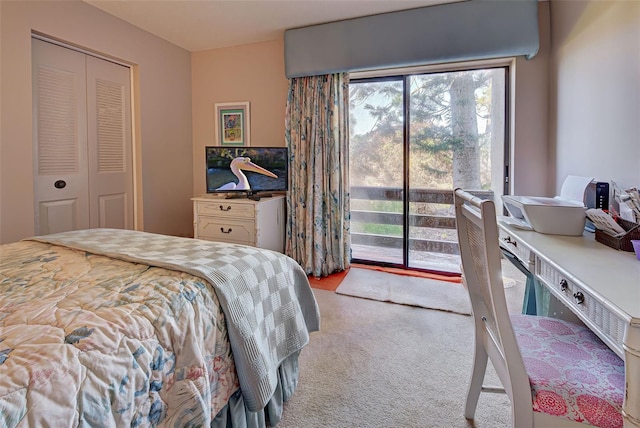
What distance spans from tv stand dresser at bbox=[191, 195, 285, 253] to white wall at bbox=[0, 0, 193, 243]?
730mm

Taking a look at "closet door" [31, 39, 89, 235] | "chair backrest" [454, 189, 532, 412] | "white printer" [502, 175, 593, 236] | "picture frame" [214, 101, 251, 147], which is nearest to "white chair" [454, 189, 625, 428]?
"chair backrest" [454, 189, 532, 412]

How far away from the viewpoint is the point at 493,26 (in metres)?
2.57

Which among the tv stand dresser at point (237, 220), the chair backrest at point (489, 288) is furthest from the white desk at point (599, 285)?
the tv stand dresser at point (237, 220)

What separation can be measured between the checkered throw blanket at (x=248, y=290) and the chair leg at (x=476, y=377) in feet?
2.36

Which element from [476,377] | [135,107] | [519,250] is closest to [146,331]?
[476,377]

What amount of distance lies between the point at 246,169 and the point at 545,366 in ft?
8.94

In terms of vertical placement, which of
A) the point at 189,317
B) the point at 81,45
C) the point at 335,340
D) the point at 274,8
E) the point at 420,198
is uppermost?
the point at 274,8

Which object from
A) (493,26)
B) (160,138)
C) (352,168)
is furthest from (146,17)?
(493,26)

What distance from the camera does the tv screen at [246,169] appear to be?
3.06 m

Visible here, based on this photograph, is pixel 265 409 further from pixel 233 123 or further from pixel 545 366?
pixel 233 123

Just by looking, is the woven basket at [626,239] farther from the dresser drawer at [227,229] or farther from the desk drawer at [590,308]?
the dresser drawer at [227,229]

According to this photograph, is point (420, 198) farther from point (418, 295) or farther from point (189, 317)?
point (189, 317)

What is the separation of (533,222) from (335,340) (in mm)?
1333

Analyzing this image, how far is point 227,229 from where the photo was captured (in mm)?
3029
